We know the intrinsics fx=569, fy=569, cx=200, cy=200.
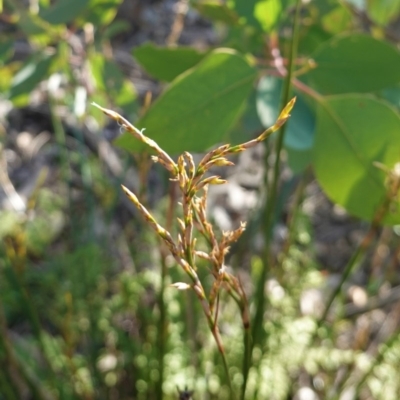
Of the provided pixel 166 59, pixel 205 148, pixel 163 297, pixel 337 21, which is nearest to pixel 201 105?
pixel 205 148

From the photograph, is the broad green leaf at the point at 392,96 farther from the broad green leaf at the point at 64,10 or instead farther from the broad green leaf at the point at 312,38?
the broad green leaf at the point at 64,10

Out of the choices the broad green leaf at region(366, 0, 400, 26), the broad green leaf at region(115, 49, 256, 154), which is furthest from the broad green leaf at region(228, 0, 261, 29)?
the broad green leaf at region(366, 0, 400, 26)

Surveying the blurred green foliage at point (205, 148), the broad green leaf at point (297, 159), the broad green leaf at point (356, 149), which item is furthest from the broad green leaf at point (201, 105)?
the broad green leaf at point (297, 159)

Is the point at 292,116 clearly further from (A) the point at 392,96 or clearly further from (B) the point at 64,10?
(B) the point at 64,10

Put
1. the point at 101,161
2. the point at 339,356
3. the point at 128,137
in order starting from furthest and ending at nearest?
the point at 101,161, the point at 339,356, the point at 128,137

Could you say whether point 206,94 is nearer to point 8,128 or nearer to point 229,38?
point 229,38

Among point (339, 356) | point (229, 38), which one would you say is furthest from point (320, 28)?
point (339, 356)

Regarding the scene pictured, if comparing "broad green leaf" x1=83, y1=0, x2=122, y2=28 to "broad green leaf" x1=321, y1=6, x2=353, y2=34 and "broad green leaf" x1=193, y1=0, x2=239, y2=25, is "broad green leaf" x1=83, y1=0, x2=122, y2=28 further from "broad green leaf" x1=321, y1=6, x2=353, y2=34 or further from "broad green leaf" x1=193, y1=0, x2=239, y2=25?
"broad green leaf" x1=321, y1=6, x2=353, y2=34
